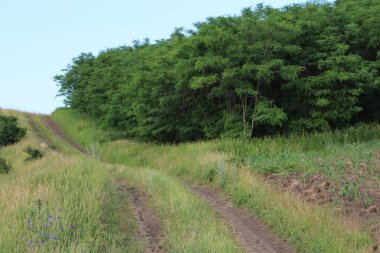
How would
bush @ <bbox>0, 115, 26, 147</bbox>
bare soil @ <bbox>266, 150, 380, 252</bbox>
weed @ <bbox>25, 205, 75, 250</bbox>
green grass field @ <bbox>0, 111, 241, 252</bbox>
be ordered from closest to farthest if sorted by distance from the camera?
weed @ <bbox>25, 205, 75, 250</bbox>, green grass field @ <bbox>0, 111, 241, 252</bbox>, bare soil @ <bbox>266, 150, 380, 252</bbox>, bush @ <bbox>0, 115, 26, 147</bbox>

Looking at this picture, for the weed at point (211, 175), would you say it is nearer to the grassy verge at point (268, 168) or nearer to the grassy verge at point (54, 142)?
the grassy verge at point (268, 168)

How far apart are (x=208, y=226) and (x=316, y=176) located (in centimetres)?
442

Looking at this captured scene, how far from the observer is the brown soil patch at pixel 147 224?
7809mm

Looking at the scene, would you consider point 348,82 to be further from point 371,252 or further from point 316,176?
point 371,252

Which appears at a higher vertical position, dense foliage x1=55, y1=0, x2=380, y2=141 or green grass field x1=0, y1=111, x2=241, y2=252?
dense foliage x1=55, y1=0, x2=380, y2=141

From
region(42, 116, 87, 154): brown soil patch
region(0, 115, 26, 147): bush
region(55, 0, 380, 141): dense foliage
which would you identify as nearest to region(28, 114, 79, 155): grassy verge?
region(42, 116, 87, 154): brown soil patch

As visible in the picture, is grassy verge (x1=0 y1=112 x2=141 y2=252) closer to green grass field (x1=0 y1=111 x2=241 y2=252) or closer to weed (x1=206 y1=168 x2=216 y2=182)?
green grass field (x1=0 y1=111 x2=241 y2=252)

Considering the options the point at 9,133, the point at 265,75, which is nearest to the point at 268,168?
the point at 265,75

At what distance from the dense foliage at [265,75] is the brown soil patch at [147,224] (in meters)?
9.18

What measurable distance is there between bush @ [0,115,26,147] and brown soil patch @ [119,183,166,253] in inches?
697

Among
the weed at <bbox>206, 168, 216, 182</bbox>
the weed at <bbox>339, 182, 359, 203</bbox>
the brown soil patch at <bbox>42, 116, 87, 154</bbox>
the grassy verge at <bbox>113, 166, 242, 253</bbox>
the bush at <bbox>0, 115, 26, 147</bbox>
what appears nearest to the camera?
the grassy verge at <bbox>113, 166, 242, 253</bbox>

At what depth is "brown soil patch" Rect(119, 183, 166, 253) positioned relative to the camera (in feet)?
25.6

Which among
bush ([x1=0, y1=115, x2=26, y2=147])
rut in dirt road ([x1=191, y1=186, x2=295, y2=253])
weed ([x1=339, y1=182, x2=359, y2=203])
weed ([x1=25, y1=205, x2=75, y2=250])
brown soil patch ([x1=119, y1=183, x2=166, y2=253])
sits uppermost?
bush ([x1=0, y1=115, x2=26, y2=147])

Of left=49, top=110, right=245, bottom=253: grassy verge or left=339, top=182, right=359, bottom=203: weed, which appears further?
left=339, top=182, right=359, bottom=203: weed
